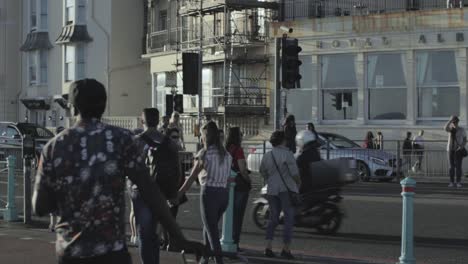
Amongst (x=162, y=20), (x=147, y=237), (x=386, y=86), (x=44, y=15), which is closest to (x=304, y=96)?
(x=386, y=86)

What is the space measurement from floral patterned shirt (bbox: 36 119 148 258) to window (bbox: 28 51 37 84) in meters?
41.6

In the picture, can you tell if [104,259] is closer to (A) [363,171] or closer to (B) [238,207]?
(B) [238,207]

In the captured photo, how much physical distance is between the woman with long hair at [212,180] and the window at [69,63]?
32960 mm

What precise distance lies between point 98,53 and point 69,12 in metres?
3.58

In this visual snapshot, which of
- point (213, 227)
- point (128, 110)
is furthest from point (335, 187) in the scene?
point (128, 110)

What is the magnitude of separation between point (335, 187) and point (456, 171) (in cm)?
911

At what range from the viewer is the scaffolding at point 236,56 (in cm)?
3097

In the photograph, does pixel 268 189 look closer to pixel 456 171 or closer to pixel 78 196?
pixel 78 196

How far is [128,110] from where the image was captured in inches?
1571

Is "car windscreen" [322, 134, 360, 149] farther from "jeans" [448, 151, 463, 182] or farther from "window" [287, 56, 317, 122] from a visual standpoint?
"window" [287, 56, 317, 122]

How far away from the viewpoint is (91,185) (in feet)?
13.1

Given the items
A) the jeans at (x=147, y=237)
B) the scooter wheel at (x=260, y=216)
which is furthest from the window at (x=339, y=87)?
the jeans at (x=147, y=237)

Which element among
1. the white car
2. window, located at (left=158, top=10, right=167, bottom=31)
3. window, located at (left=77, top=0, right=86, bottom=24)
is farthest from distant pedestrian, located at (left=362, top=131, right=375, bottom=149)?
window, located at (left=77, top=0, right=86, bottom=24)

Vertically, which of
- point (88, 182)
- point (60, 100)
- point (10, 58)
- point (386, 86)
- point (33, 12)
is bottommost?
point (88, 182)
